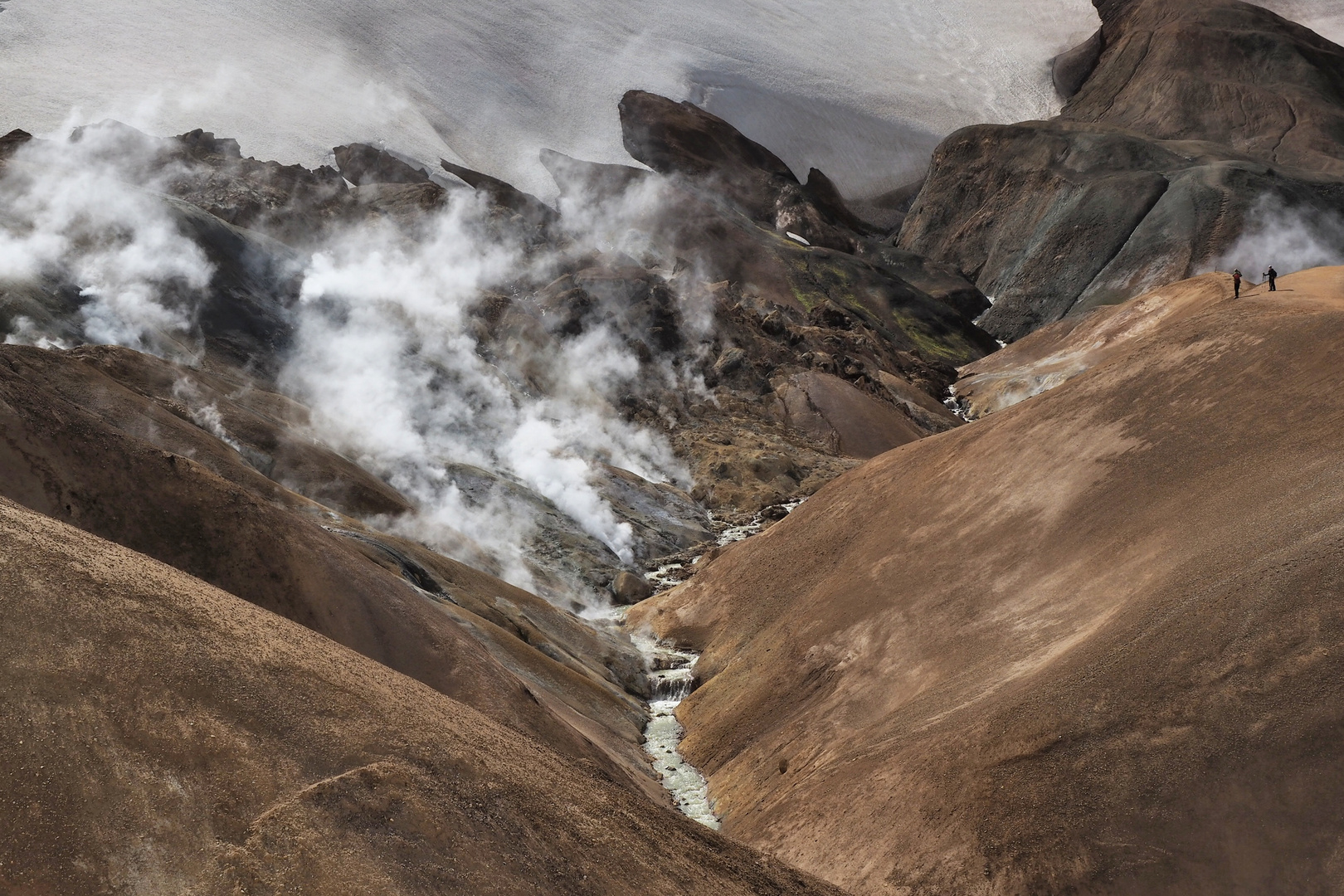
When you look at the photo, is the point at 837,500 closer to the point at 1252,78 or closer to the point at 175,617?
the point at 175,617

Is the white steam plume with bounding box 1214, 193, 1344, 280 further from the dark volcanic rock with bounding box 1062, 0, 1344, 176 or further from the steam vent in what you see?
the dark volcanic rock with bounding box 1062, 0, 1344, 176

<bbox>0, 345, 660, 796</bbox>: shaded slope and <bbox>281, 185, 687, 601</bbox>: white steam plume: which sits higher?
<bbox>0, 345, 660, 796</bbox>: shaded slope

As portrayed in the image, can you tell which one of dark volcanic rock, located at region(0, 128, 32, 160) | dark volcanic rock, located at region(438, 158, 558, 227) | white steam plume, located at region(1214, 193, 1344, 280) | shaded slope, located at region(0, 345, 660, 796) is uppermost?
white steam plume, located at region(1214, 193, 1344, 280)

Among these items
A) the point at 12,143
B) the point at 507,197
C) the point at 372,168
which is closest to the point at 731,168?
the point at 507,197

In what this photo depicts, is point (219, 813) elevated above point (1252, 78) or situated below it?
below

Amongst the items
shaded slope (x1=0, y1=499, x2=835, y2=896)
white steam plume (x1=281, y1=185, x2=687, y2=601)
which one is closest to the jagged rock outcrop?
white steam plume (x1=281, y1=185, x2=687, y2=601)

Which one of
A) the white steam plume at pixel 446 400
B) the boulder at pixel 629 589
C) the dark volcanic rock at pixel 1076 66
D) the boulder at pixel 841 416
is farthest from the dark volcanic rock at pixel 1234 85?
the boulder at pixel 629 589

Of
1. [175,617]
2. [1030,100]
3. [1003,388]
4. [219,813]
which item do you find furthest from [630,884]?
[1030,100]

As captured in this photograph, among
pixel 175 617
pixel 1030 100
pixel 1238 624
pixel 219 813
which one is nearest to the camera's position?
pixel 219 813

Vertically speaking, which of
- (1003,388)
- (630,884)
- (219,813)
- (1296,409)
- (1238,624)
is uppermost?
(1296,409)
